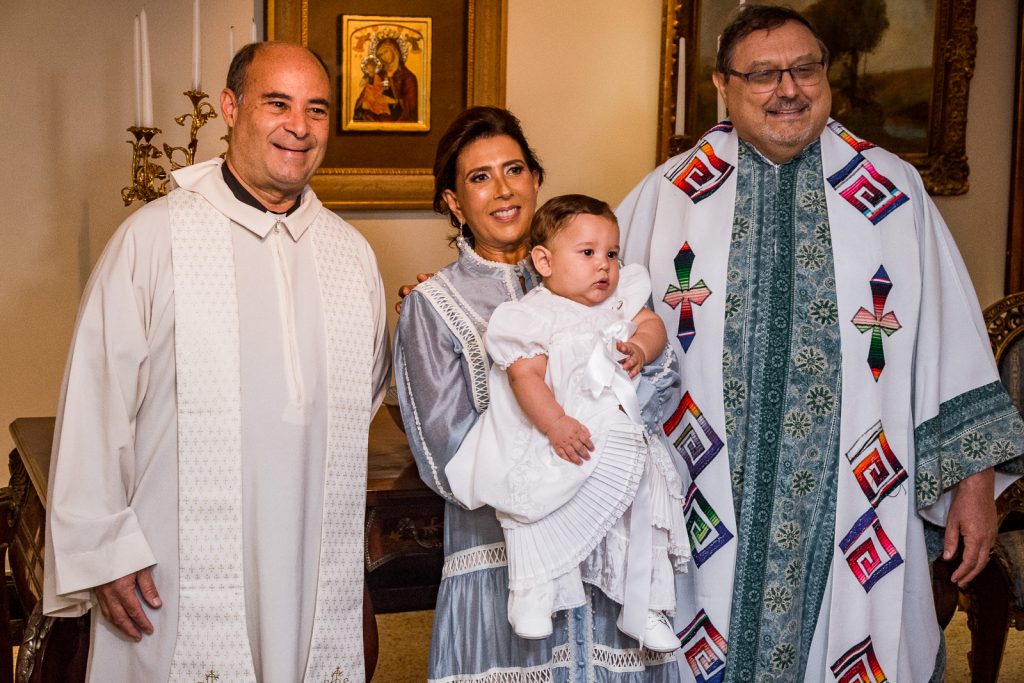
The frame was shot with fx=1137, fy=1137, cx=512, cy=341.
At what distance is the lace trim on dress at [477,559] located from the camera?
7.68 ft

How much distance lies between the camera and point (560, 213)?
226 cm

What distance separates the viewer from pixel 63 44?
3.80 metres

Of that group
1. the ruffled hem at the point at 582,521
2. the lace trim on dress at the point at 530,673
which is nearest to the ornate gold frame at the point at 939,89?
the ruffled hem at the point at 582,521

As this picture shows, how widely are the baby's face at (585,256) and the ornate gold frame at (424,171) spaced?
6.76 ft

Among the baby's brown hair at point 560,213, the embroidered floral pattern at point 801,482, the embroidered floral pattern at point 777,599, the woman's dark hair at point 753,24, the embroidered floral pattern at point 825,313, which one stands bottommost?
the embroidered floral pattern at point 777,599

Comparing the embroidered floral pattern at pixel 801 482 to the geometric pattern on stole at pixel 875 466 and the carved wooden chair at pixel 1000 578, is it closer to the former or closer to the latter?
the geometric pattern on stole at pixel 875 466

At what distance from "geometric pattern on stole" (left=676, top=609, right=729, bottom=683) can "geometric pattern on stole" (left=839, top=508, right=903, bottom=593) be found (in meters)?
0.33

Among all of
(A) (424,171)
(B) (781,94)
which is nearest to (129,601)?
(B) (781,94)

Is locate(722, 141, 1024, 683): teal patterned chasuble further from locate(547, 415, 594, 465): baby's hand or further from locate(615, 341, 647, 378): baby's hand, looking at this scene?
locate(547, 415, 594, 465): baby's hand

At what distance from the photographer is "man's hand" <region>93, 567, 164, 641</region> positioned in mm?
2156

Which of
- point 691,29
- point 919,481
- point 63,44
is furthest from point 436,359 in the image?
point 691,29

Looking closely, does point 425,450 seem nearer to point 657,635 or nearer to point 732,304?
point 657,635

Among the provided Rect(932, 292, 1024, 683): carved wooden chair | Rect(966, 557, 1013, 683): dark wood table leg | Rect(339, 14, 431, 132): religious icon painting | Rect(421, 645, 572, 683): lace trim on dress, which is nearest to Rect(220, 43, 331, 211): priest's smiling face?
Rect(421, 645, 572, 683): lace trim on dress

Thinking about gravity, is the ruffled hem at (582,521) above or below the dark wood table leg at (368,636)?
above
